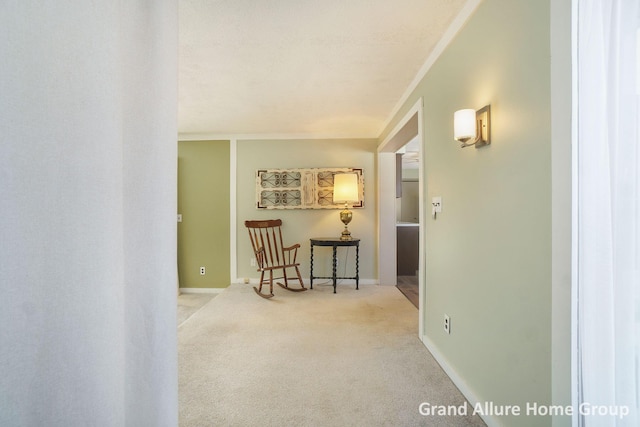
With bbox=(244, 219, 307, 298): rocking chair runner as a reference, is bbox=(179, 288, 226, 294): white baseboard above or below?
below

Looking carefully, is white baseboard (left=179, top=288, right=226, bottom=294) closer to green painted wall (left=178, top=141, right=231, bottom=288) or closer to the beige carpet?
green painted wall (left=178, top=141, right=231, bottom=288)

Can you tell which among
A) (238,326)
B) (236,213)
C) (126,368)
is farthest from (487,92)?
(236,213)

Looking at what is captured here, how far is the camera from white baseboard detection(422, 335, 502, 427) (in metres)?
1.42

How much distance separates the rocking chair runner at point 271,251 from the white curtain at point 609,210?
321 centimetres

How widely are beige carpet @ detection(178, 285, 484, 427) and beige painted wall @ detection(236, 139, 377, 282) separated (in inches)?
43.8

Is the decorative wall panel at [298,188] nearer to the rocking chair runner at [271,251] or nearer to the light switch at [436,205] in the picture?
the rocking chair runner at [271,251]

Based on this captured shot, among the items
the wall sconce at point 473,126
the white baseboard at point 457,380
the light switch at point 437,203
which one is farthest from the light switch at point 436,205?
the white baseboard at point 457,380

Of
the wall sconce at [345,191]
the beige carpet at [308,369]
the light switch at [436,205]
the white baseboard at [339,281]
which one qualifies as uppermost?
the wall sconce at [345,191]

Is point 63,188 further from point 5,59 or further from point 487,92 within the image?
point 487,92

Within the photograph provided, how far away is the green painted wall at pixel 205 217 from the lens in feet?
14.4

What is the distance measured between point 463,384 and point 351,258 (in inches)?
108

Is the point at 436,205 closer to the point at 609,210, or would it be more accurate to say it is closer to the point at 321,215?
the point at 609,210

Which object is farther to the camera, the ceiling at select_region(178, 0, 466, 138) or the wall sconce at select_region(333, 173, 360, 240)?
the wall sconce at select_region(333, 173, 360, 240)

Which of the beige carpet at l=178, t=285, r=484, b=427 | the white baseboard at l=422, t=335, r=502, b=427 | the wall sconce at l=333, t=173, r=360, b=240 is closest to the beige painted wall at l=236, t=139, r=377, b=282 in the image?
the wall sconce at l=333, t=173, r=360, b=240
